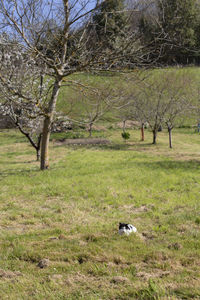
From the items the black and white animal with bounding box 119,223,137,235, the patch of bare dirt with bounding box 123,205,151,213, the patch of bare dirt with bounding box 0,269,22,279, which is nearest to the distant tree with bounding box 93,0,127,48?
the black and white animal with bounding box 119,223,137,235

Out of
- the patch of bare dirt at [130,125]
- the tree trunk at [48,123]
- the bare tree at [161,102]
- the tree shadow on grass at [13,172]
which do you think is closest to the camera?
Result: the tree trunk at [48,123]

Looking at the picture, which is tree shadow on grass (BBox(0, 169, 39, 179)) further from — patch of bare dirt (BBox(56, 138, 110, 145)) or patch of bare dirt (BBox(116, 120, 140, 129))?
patch of bare dirt (BBox(116, 120, 140, 129))

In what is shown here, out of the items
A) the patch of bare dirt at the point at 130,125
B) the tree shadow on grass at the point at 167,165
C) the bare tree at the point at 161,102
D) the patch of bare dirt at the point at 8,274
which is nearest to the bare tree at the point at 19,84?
the tree shadow on grass at the point at 167,165

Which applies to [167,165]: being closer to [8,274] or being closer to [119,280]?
[119,280]

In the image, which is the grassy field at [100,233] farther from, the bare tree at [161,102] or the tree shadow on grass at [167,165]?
the bare tree at [161,102]

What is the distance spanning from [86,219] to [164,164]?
6.53 meters

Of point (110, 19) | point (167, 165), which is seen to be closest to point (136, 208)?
point (110, 19)

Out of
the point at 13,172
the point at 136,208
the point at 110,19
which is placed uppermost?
the point at 110,19

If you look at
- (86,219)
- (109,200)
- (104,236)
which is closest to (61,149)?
(109,200)

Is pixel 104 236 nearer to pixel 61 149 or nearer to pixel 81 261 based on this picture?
pixel 81 261

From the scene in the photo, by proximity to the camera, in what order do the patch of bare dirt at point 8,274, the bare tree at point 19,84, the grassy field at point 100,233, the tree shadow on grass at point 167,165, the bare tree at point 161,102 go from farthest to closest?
the bare tree at point 161,102 → the tree shadow on grass at point 167,165 → the bare tree at point 19,84 → the patch of bare dirt at point 8,274 → the grassy field at point 100,233

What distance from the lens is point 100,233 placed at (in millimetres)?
4359

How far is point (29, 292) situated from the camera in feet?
8.77

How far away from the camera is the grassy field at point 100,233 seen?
271 centimetres
